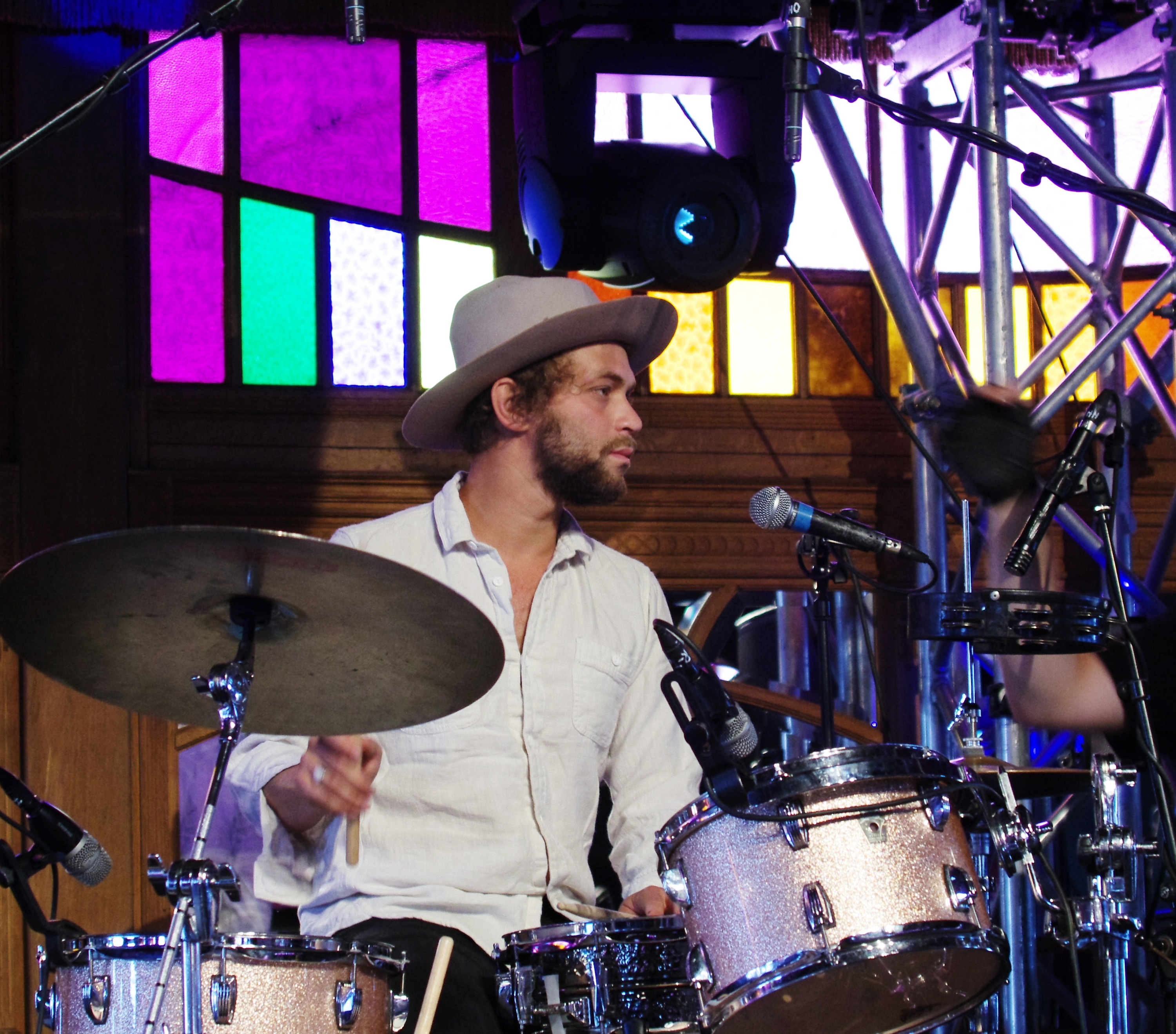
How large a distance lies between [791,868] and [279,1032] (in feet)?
2.66

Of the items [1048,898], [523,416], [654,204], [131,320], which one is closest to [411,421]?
[523,416]

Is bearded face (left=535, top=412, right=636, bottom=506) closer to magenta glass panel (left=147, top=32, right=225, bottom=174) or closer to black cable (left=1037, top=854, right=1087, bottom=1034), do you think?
black cable (left=1037, top=854, right=1087, bottom=1034)

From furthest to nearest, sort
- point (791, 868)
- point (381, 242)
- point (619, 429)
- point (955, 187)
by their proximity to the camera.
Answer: point (381, 242) → point (955, 187) → point (619, 429) → point (791, 868)

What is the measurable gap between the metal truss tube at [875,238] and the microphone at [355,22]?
6.56 feet

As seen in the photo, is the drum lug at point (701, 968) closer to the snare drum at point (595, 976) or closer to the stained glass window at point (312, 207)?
the snare drum at point (595, 976)

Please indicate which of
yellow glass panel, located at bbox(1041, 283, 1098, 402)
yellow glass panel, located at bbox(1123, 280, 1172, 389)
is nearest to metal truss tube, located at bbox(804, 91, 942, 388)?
yellow glass panel, located at bbox(1041, 283, 1098, 402)

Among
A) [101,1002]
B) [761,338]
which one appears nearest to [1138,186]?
[761,338]

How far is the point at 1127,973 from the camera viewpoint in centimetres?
287

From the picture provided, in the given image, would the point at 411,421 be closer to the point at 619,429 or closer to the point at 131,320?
the point at 619,429

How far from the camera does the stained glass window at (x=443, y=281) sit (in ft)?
15.2

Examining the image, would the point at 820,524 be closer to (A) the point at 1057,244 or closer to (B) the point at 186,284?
(A) the point at 1057,244

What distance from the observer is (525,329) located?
10.9 ft

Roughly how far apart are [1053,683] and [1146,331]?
9.52ft

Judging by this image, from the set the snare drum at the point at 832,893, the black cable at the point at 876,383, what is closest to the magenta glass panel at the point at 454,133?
the black cable at the point at 876,383
